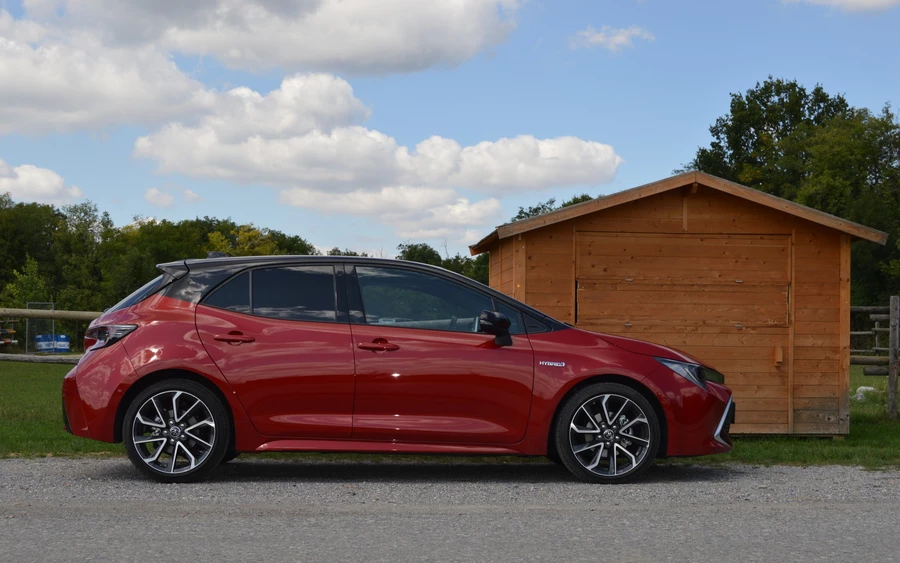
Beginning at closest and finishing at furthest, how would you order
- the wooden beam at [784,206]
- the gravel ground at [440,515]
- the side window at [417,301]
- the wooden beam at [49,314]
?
the gravel ground at [440,515], the side window at [417,301], the wooden beam at [784,206], the wooden beam at [49,314]

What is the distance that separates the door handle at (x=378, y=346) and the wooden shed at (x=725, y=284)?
14.3 ft

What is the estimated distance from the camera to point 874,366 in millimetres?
16094

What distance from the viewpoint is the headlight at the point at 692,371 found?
8.23m

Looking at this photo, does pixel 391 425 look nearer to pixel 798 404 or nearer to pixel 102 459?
pixel 102 459

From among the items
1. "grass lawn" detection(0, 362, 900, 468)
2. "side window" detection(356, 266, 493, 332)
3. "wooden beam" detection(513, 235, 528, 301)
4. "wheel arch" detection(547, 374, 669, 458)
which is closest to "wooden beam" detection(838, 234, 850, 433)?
"grass lawn" detection(0, 362, 900, 468)

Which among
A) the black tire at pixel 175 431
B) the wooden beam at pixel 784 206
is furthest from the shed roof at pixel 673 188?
the black tire at pixel 175 431

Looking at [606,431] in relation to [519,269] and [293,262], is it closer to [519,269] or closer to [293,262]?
[293,262]

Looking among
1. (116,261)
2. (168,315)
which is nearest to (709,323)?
(168,315)

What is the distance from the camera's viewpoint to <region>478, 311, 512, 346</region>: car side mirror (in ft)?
25.9

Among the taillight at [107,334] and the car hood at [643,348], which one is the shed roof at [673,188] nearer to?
the car hood at [643,348]

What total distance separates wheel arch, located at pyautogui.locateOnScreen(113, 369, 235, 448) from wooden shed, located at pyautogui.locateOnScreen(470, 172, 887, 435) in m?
4.98

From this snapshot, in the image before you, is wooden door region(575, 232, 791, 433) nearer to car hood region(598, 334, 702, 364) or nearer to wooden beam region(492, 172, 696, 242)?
wooden beam region(492, 172, 696, 242)

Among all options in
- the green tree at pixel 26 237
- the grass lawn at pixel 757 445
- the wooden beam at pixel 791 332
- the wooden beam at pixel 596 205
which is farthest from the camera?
the green tree at pixel 26 237

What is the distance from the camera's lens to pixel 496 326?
313 inches
